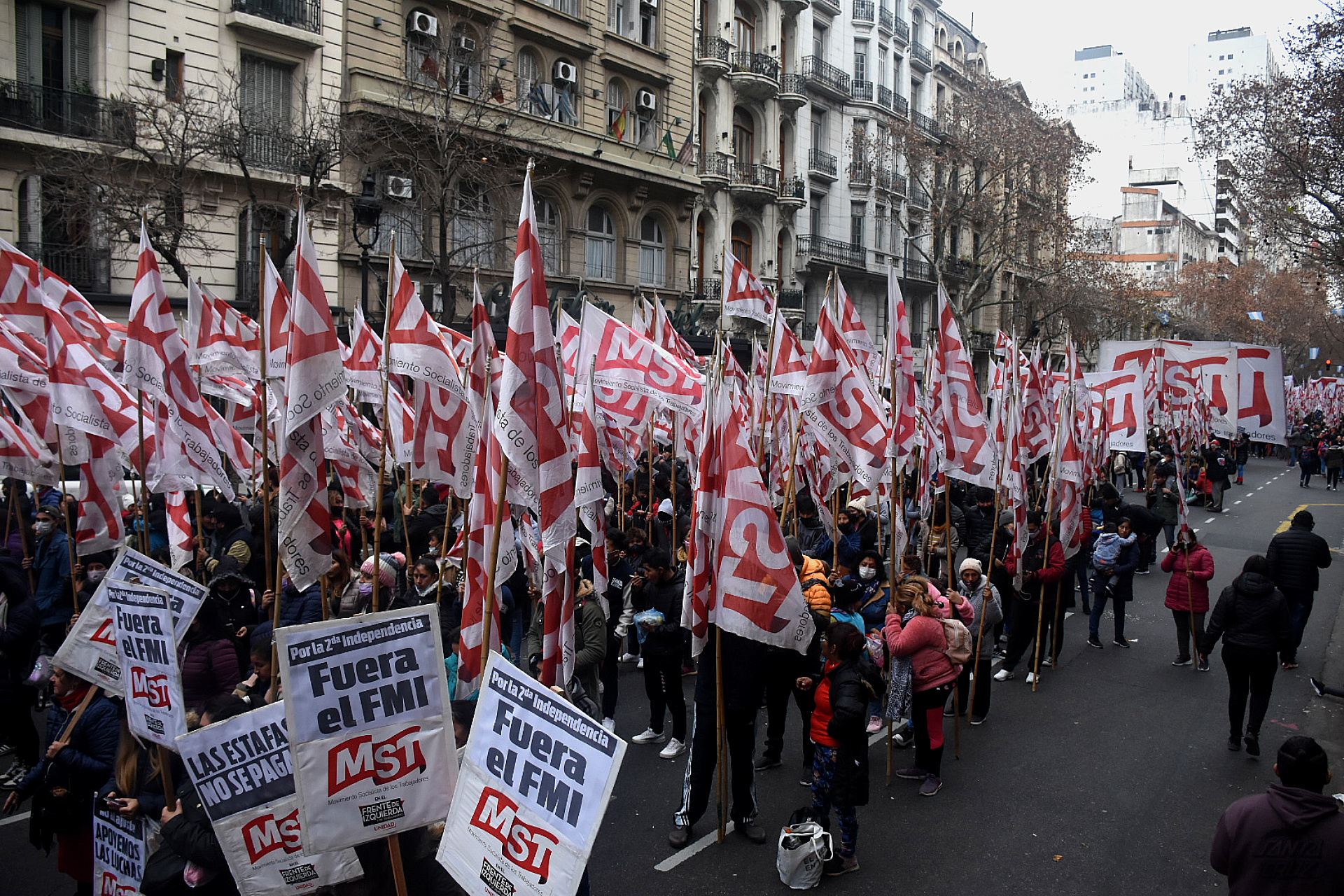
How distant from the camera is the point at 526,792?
12.5ft

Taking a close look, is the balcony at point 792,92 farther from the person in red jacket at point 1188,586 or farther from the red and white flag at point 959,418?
the red and white flag at point 959,418

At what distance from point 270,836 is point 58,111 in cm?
2063

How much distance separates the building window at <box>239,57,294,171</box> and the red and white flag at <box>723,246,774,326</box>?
43.8 feet

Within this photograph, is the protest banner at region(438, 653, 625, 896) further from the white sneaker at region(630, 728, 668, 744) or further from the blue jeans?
the blue jeans

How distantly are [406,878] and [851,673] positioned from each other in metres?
2.86

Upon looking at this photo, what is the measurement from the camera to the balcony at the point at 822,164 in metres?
41.5

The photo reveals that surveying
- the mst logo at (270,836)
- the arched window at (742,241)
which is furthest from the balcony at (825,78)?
the mst logo at (270,836)

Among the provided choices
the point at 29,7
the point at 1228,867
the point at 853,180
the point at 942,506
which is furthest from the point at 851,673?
the point at 853,180

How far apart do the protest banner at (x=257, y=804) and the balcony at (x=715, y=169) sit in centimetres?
3245

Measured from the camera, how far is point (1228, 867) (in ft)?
14.0

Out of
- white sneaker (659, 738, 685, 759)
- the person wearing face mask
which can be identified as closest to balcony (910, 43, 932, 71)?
the person wearing face mask

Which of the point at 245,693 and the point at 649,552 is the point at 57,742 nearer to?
the point at 245,693

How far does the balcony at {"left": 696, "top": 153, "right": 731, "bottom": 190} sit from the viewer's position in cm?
3484

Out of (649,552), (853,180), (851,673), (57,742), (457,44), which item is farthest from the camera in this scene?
(853,180)
